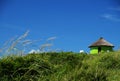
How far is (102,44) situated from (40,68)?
34.1 metres

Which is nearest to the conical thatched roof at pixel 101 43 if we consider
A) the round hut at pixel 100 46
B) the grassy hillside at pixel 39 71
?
the round hut at pixel 100 46

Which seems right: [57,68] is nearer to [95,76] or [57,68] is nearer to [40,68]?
[40,68]

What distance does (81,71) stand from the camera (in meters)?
7.13

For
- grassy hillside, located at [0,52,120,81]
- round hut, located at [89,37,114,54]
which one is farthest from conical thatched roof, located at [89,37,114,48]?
grassy hillside, located at [0,52,120,81]

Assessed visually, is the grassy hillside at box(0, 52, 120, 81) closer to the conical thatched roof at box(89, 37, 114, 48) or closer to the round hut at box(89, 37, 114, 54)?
the round hut at box(89, 37, 114, 54)

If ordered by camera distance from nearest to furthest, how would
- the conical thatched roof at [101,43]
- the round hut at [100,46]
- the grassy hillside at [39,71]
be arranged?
1. the grassy hillside at [39,71]
2. the round hut at [100,46]
3. the conical thatched roof at [101,43]

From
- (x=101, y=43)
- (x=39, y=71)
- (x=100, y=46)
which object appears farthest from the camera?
(x=101, y=43)

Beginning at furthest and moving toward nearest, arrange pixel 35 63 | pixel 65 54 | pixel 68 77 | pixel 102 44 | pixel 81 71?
pixel 102 44 < pixel 65 54 < pixel 35 63 < pixel 81 71 < pixel 68 77

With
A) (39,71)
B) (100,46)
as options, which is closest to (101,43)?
(100,46)

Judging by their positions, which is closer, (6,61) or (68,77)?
(68,77)

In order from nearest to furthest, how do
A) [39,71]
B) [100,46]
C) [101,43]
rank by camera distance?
1. [39,71]
2. [100,46]
3. [101,43]

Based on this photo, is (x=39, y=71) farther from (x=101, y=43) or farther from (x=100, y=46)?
(x=101, y=43)

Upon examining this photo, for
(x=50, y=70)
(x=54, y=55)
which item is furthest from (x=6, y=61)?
(x=54, y=55)

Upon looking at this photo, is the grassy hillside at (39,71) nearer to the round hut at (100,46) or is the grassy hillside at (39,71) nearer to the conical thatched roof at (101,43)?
the round hut at (100,46)
